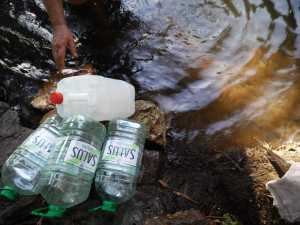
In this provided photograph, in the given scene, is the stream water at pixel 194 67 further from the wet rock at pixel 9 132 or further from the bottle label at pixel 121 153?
the bottle label at pixel 121 153

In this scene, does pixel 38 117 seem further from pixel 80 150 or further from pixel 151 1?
pixel 151 1

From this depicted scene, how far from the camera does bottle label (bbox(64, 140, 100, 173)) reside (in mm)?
2354

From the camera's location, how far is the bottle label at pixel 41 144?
2.55 metres

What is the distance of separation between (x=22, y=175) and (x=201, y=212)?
136 cm

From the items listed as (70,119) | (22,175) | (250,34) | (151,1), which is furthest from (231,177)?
(151,1)

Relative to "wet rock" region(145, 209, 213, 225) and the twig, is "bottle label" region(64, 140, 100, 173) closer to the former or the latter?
"wet rock" region(145, 209, 213, 225)

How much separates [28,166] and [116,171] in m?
0.62

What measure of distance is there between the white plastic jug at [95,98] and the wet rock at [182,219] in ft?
2.91

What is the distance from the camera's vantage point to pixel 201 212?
9.37ft

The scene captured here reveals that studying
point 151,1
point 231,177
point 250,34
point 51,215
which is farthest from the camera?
point 151,1

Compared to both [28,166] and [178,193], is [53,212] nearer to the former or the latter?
[28,166]

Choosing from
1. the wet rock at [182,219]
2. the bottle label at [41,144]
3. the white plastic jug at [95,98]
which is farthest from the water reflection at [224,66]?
the bottle label at [41,144]

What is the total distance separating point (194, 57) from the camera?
4.21 m

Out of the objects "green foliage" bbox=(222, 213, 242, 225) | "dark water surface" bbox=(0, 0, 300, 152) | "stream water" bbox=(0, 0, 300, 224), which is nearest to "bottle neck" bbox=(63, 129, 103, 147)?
Result: "stream water" bbox=(0, 0, 300, 224)
